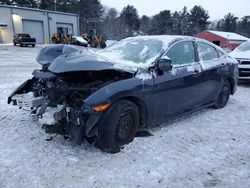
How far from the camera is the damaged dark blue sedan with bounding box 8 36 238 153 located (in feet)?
11.3

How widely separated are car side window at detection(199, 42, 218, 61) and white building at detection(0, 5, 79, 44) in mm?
31891

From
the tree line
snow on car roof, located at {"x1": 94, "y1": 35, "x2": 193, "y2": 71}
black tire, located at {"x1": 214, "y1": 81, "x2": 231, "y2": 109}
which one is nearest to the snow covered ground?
black tire, located at {"x1": 214, "y1": 81, "x2": 231, "y2": 109}

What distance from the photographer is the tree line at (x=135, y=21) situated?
186 feet

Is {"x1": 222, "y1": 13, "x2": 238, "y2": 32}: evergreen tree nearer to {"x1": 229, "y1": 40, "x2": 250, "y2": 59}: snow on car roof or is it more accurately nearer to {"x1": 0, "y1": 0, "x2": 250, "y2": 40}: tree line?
{"x1": 0, "y1": 0, "x2": 250, "y2": 40}: tree line

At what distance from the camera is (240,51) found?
9.29m

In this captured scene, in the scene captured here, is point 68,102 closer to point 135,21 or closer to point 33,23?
point 33,23

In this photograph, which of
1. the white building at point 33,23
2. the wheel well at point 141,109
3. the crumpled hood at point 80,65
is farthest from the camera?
the white building at point 33,23

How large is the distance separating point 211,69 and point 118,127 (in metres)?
2.63

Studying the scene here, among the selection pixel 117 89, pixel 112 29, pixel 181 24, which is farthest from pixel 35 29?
pixel 181 24

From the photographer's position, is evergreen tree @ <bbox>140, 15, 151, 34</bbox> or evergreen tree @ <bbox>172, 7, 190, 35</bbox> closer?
evergreen tree @ <bbox>140, 15, 151, 34</bbox>

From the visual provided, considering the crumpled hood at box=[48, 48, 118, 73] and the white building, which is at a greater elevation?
the white building

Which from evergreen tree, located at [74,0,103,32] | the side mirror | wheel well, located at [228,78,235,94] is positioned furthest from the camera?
evergreen tree, located at [74,0,103,32]

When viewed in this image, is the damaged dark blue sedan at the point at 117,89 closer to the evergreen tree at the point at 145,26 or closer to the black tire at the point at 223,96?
the black tire at the point at 223,96

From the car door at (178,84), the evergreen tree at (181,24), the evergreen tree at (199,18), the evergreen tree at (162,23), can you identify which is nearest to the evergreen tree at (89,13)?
the evergreen tree at (162,23)
